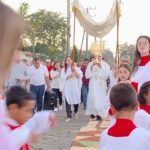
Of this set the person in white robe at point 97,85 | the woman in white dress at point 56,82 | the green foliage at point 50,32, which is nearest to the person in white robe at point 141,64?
the person in white robe at point 97,85

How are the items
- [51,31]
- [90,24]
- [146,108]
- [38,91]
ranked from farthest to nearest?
[51,31] < [38,91] < [90,24] < [146,108]

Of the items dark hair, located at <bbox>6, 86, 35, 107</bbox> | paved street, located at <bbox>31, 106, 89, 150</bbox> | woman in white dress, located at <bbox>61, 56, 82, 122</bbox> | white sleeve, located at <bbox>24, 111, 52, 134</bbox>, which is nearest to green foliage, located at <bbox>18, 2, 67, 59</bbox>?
woman in white dress, located at <bbox>61, 56, 82, 122</bbox>

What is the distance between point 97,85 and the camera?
37.6 feet

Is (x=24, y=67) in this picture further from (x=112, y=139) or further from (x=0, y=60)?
(x=0, y=60)

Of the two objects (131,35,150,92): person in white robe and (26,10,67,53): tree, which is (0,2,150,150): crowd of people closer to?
(131,35,150,92): person in white robe

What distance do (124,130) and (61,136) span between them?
5397mm

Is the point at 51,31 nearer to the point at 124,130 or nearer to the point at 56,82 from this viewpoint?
the point at 56,82

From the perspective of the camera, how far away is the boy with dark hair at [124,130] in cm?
263

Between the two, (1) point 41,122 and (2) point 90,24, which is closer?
(1) point 41,122

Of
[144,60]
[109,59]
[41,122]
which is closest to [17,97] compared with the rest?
[41,122]

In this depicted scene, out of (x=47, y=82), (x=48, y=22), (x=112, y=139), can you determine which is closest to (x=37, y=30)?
(x=48, y=22)

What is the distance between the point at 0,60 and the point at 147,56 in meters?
4.60

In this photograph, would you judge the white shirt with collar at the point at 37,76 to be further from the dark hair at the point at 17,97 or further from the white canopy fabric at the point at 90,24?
the dark hair at the point at 17,97

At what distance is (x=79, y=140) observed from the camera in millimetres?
7359
